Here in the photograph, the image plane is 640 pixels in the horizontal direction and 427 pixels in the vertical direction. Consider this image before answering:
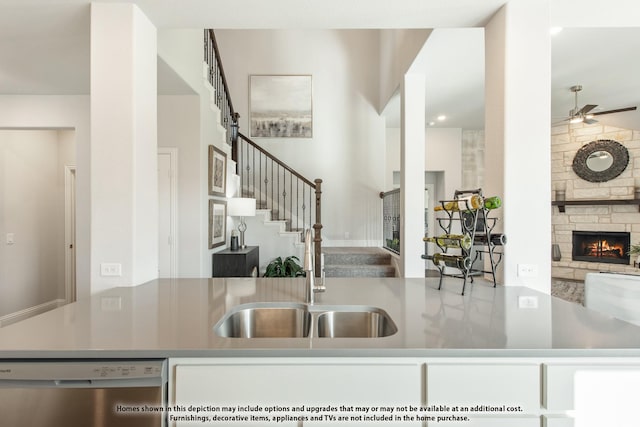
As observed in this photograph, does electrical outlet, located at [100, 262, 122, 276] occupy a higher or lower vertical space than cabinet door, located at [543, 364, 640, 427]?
higher

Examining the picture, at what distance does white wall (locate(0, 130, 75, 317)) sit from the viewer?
4.30 meters

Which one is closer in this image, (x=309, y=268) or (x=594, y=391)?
(x=594, y=391)

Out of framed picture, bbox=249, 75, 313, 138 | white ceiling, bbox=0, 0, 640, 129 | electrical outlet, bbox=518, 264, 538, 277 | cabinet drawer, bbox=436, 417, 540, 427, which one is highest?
framed picture, bbox=249, 75, 313, 138

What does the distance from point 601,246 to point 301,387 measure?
7209 mm

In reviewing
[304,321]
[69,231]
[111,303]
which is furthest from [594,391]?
[69,231]

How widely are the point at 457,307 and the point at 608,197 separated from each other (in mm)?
6400

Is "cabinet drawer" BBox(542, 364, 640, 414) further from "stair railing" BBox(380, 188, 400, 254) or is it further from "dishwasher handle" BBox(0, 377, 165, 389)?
"stair railing" BBox(380, 188, 400, 254)

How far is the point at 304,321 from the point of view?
1.64 m

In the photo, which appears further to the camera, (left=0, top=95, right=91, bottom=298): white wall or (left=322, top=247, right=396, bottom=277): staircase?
(left=322, top=247, right=396, bottom=277): staircase

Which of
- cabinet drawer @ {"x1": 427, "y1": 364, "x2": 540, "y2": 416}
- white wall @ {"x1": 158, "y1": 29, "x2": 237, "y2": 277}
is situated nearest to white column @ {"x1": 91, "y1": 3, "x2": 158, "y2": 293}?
white wall @ {"x1": 158, "y1": 29, "x2": 237, "y2": 277}

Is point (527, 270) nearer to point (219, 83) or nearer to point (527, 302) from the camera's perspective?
point (527, 302)

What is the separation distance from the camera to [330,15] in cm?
229

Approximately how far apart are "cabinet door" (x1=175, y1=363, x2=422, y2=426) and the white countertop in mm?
58

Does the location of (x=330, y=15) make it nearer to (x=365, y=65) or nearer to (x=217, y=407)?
(x=217, y=407)
